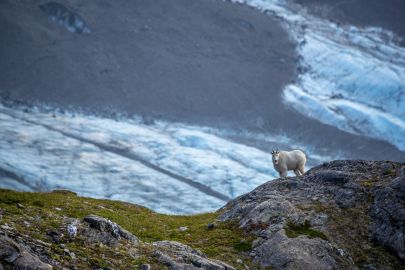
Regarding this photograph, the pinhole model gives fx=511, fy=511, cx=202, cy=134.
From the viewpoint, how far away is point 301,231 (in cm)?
1703

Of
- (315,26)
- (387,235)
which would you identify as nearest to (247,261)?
(387,235)

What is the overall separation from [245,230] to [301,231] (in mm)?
1903

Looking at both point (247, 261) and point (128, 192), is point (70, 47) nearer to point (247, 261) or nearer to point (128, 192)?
point (128, 192)

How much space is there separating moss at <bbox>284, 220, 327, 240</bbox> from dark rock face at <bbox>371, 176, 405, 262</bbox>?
191cm

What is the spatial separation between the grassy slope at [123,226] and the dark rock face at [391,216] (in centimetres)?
447

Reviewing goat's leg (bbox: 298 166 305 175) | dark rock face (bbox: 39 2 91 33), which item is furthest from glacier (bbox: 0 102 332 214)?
dark rock face (bbox: 39 2 91 33)

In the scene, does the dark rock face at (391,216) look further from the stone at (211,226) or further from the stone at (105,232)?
the stone at (105,232)

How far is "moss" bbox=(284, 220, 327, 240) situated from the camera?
16734mm

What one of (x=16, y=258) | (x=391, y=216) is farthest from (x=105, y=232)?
(x=391, y=216)

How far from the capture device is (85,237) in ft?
46.1

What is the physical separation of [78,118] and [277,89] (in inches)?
2353

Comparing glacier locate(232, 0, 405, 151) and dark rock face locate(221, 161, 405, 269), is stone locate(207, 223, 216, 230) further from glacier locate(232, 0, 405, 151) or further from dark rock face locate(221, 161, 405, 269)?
glacier locate(232, 0, 405, 151)

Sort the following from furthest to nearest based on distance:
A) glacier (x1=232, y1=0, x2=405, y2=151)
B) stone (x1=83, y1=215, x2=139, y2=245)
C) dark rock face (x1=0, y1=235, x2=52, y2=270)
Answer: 1. glacier (x1=232, y1=0, x2=405, y2=151)
2. stone (x1=83, y1=215, x2=139, y2=245)
3. dark rock face (x1=0, y1=235, x2=52, y2=270)

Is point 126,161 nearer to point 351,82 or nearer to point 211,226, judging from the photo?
point 351,82
